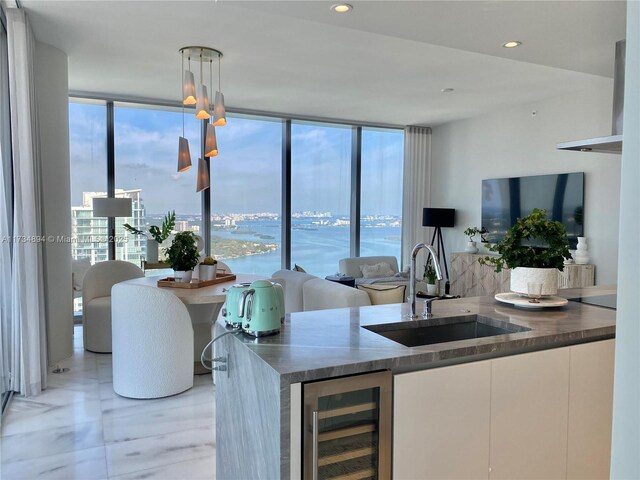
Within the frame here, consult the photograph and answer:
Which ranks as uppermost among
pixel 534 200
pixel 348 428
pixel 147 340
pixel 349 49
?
pixel 349 49

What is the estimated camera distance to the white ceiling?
2.70 metres

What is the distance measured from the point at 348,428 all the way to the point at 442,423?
0.36 meters

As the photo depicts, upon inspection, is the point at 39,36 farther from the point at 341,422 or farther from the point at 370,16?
the point at 341,422

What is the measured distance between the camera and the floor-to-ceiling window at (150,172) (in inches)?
238

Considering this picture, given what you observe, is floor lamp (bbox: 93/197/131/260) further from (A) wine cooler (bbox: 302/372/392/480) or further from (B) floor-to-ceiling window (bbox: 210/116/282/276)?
(A) wine cooler (bbox: 302/372/392/480)

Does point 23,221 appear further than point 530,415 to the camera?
Yes

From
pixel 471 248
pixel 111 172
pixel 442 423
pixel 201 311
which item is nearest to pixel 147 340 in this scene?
pixel 201 311

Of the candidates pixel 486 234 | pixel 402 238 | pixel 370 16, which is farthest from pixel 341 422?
pixel 402 238

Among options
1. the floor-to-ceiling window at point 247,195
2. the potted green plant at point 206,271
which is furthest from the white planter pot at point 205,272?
the floor-to-ceiling window at point 247,195

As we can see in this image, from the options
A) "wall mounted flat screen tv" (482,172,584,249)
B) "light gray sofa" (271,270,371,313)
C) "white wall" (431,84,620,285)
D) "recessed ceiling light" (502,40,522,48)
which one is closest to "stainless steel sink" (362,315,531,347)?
"light gray sofa" (271,270,371,313)

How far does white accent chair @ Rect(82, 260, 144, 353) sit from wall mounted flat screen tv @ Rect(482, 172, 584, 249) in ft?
15.8

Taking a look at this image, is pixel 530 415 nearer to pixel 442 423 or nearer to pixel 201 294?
pixel 442 423

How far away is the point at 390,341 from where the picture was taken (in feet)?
5.62

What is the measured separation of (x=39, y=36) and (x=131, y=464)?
340 centimetres
